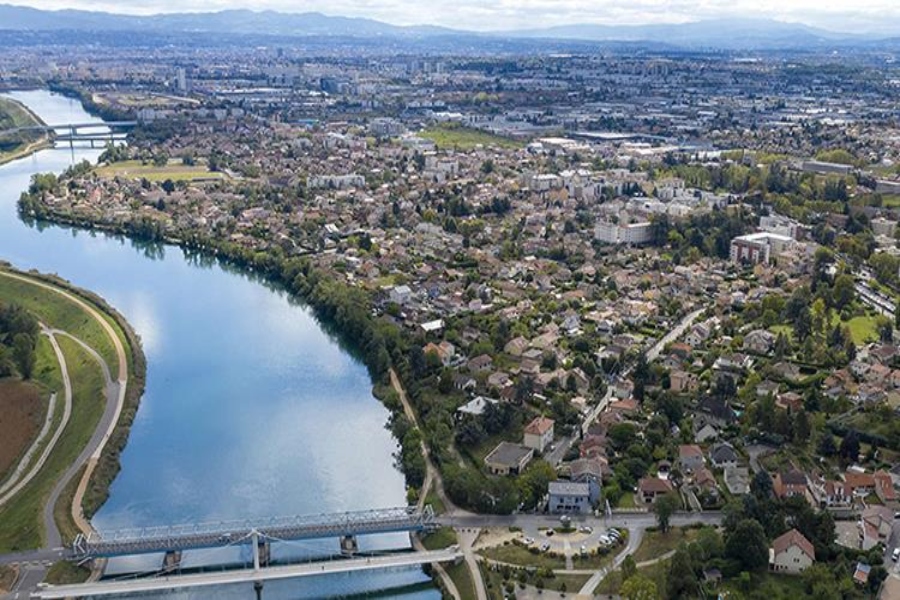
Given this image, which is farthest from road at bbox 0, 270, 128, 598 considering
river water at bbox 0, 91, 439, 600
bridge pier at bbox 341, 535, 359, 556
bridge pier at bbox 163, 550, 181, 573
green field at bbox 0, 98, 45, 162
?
green field at bbox 0, 98, 45, 162

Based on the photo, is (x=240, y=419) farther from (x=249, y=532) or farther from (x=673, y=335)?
(x=673, y=335)

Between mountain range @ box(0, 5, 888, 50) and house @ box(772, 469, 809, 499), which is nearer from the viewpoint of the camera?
house @ box(772, 469, 809, 499)

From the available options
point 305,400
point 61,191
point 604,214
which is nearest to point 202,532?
point 305,400

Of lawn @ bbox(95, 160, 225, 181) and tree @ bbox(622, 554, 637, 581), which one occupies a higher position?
tree @ bbox(622, 554, 637, 581)

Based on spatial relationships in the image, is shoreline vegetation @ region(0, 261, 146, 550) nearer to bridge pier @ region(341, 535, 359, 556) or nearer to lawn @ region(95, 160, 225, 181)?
bridge pier @ region(341, 535, 359, 556)

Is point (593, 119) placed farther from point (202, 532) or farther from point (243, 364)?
point (202, 532)

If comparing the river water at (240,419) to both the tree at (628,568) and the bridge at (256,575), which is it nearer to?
the bridge at (256,575)

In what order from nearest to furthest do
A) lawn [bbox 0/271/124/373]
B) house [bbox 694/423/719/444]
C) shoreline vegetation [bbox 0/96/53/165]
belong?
Result: house [bbox 694/423/719/444], lawn [bbox 0/271/124/373], shoreline vegetation [bbox 0/96/53/165]
